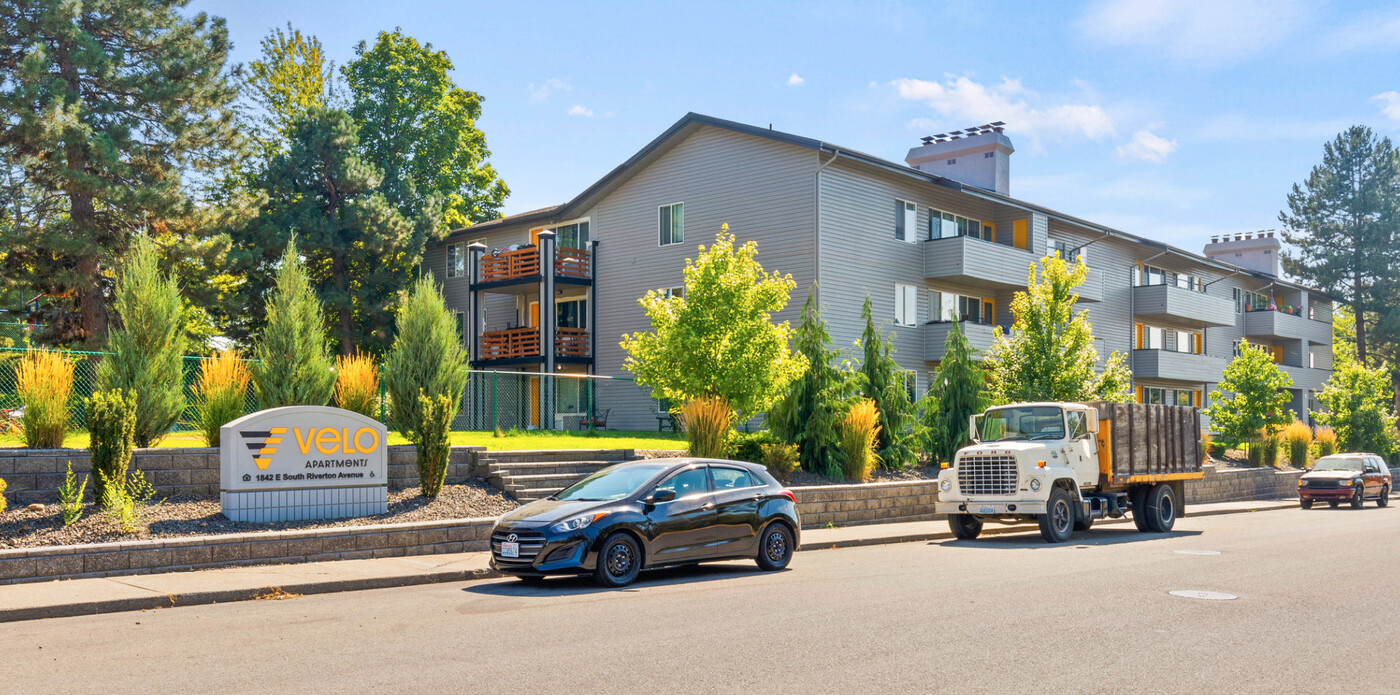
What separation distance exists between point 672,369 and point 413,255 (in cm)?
2105

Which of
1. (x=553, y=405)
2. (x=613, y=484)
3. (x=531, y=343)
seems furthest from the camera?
(x=531, y=343)

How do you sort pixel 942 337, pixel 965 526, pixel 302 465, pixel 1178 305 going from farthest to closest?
pixel 1178 305 → pixel 942 337 → pixel 965 526 → pixel 302 465

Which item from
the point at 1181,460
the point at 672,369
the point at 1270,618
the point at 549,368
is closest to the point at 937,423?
the point at 1181,460

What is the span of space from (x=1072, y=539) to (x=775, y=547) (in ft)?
25.4

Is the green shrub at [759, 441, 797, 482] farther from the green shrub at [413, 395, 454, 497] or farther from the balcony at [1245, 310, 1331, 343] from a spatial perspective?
the balcony at [1245, 310, 1331, 343]

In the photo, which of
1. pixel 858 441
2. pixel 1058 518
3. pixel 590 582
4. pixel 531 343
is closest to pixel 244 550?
pixel 590 582

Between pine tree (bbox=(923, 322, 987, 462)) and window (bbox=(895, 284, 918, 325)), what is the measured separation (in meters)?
7.71

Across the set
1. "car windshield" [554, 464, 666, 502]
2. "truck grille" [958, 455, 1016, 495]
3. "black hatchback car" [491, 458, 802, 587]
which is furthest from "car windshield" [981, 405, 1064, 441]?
"car windshield" [554, 464, 666, 502]

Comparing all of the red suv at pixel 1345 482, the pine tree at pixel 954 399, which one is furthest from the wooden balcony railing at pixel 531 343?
the red suv at pixel 1345 482

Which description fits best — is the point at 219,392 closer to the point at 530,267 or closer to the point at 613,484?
the point at 613,484

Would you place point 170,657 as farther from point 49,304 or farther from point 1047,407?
point 49,304

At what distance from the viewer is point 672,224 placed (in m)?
34.9

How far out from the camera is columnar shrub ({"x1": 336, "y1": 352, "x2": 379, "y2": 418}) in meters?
18.4

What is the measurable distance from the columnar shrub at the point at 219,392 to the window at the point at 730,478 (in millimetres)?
7715
